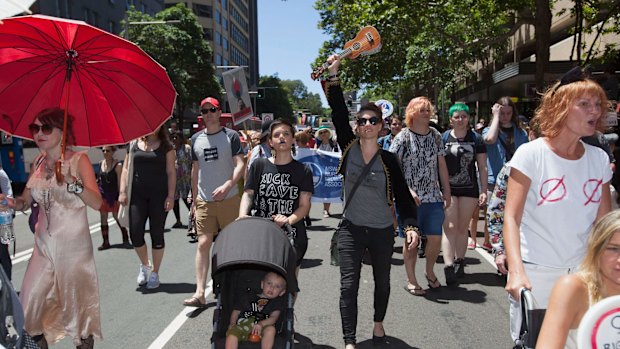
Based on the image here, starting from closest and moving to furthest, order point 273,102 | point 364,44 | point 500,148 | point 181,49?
1. point 364,44
2. point 500,148
3. point 181,49
4. point 273,102

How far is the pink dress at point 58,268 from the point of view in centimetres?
363

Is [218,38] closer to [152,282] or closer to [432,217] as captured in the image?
[152,282]

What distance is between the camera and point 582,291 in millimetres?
2307

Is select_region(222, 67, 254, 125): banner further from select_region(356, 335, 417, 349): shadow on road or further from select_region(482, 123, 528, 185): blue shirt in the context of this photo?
select_region(356, 335, 417, 349): shadow on road

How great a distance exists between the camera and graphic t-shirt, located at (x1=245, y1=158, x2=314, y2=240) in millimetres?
4457

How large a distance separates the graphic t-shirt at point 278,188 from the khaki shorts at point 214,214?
1.38 metres

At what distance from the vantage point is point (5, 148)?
1675cm

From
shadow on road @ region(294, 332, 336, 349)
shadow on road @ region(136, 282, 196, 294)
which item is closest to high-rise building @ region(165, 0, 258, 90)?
shadow on road @ region(136, 282, 196, 294)

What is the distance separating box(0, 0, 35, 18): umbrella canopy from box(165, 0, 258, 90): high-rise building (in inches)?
2295

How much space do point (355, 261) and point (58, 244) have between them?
2.18 metres

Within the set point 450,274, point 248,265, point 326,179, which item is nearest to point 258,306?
point 248,265

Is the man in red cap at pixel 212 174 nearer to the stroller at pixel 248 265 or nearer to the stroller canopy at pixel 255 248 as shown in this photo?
the stroller at pixel 248 265

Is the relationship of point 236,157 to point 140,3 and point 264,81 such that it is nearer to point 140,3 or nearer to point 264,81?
point 140,3

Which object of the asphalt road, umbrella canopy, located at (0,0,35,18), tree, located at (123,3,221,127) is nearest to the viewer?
umbrella canopy, located at (0,0,35,18)
